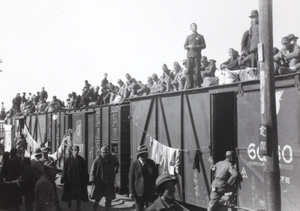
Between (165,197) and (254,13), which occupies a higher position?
(254,13)

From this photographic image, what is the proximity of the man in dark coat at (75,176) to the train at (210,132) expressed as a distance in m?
2.23

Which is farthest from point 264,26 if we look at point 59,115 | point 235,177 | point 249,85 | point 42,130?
point 42,130

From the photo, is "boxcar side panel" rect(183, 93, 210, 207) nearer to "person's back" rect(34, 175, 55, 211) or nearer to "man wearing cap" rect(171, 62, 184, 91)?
"man wearing cap" rect(171, 62, 184, 91)

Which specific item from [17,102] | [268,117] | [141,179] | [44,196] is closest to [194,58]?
[141,179]

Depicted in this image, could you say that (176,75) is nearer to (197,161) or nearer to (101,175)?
(197,161)

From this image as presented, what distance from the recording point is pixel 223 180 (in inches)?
322

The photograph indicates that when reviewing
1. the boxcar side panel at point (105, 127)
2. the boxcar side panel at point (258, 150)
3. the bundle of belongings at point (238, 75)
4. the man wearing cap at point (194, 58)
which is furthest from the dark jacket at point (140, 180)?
the boxcar side panel at point (105, 127)

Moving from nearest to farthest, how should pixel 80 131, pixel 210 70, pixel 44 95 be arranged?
1. pixel 210 70
2. pixel 80 131
3. pixel 44 95

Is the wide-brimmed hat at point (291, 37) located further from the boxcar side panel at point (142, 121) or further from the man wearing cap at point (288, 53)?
the boxcar side panel at point (142, 121)

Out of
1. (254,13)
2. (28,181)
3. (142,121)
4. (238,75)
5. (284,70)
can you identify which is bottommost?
(28,181)

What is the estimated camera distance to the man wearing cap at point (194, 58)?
40.0 ft

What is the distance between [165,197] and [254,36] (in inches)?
284

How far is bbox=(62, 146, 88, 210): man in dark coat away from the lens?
10312 mm

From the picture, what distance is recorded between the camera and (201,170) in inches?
371
